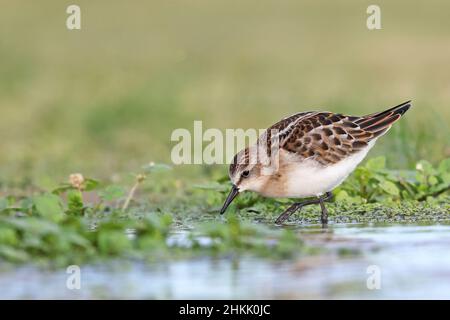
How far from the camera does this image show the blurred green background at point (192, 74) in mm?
14453

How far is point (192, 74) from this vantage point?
18734mm

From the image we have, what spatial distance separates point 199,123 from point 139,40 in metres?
5.65

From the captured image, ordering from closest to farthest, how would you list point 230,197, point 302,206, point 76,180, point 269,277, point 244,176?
point 269,277 < point 244,176 < point 230,197 < point 302,206 < point 76,180

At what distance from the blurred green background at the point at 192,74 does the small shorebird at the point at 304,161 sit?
83.8 inches

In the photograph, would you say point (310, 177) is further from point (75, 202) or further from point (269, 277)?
point (269, 277)

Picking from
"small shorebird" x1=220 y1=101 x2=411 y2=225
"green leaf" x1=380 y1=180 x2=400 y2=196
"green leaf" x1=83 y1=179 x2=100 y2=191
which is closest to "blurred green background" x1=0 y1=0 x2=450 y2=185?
"green leaf" x1=380 y1=180 x2=400 y2=196

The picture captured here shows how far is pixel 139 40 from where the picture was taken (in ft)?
68.2

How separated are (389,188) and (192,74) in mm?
9297

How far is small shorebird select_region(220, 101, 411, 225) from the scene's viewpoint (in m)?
9.26

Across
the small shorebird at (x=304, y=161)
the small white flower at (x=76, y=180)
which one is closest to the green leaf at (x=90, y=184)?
the small white flower at (x=76, y=180)

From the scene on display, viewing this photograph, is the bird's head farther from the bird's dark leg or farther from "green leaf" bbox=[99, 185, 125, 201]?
"green leaf" bbox=[99, 185, 125, 201]

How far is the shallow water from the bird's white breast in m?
1.56

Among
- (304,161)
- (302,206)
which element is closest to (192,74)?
(302,206)
